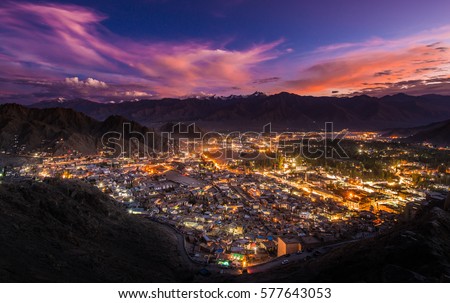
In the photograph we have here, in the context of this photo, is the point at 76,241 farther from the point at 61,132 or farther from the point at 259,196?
the point at 61,132

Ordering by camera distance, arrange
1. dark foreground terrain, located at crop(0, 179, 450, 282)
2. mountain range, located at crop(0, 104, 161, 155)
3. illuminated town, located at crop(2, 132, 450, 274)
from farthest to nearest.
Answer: mountain range, located at crop(0, 104, 161, 155), illuminated town, located at crop(2, 132, 450, 274), dark foreground terrain, located at crop(0, 179, 450, 282)

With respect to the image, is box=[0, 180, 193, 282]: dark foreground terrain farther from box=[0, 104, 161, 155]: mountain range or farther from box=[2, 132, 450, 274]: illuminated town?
box=[0, 104, 161, 155]: mountain range

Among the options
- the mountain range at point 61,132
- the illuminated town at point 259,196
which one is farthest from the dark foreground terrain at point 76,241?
the mountain range at point 61,132

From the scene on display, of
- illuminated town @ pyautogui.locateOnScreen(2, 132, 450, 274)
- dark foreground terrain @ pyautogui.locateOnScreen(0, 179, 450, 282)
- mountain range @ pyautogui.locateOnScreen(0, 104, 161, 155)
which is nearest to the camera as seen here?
dark foreground terrain @ pyautogui.locateOnScreen(0, 179, 450, 282)

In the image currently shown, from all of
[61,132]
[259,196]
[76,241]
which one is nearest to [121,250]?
[76,241]

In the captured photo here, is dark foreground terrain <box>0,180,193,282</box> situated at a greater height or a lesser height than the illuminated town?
greater

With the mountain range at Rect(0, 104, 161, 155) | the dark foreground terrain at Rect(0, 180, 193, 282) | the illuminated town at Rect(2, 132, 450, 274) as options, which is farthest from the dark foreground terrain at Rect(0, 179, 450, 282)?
the mountain range at Rect(0, 104, 161, 155)

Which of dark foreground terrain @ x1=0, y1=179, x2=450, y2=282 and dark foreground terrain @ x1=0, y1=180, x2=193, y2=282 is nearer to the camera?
dark foreground terrain @ x1=0, y1=179, x2=450, y2=282

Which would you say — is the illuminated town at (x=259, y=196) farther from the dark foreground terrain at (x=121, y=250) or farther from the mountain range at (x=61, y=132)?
the mountain range at (x=61, y=132)
